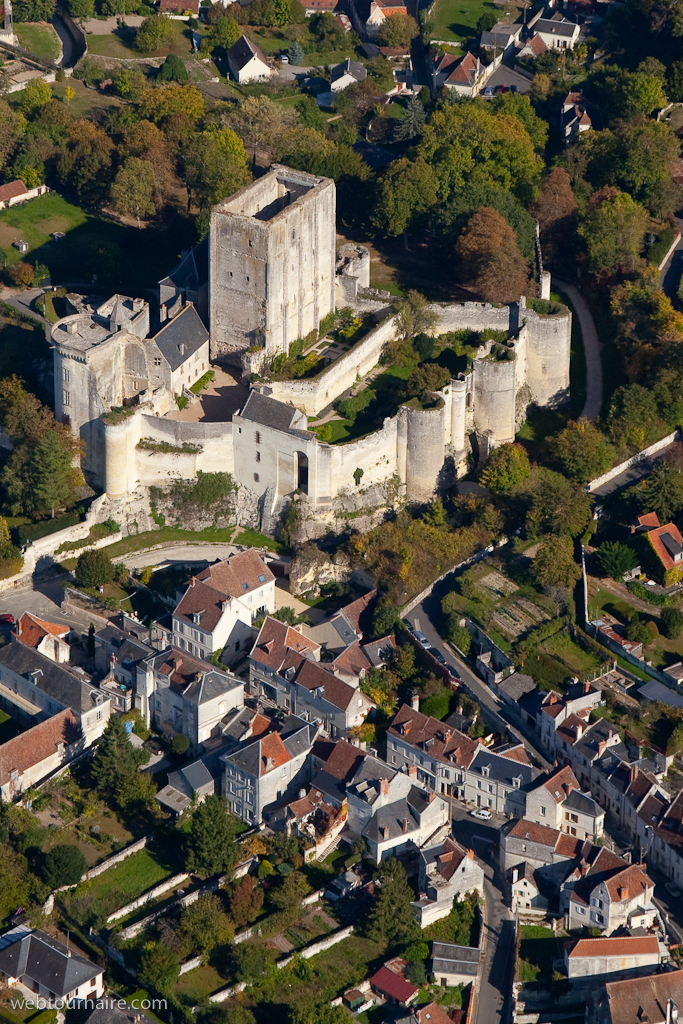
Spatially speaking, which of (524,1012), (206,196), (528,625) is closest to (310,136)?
(206,196)

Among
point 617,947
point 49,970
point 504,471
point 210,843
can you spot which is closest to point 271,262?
point 504,471

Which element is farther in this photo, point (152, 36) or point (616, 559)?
point (152, 36)

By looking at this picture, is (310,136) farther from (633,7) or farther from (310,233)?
(633,7)

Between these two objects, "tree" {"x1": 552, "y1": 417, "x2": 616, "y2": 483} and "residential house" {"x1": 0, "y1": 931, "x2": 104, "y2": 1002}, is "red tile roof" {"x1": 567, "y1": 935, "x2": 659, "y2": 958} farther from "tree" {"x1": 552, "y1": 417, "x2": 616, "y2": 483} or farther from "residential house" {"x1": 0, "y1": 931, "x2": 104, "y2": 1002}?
"tree" {"x1": 552, "y1": 417, "x2": 616, "y2": 483}

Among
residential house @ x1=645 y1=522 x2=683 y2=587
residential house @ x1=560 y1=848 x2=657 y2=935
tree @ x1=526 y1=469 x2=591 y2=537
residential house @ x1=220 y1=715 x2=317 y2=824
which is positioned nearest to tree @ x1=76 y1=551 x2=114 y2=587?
residential house @ x1=220 y1=715 x2=317 y2=824

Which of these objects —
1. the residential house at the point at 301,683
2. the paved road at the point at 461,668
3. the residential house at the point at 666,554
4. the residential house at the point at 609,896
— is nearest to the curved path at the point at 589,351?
the residential house at the point at 666,554

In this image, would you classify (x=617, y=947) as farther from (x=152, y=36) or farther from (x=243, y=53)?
(x=152, y=36)
